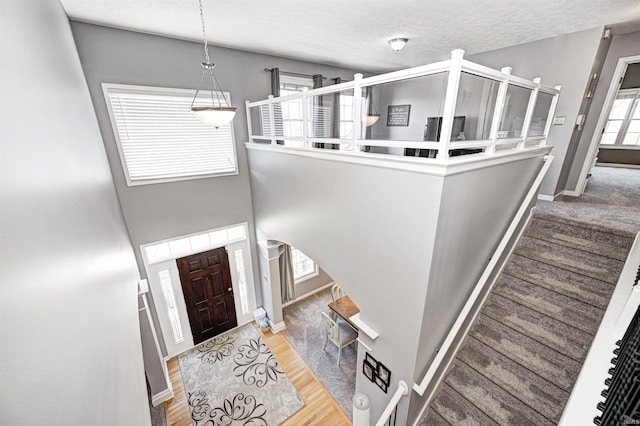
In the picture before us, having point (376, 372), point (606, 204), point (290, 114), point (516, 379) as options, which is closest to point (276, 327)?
point (376, 372)

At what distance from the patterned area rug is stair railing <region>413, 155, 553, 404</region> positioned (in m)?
2.54

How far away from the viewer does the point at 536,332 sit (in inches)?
107

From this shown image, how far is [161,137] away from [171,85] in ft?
2.70

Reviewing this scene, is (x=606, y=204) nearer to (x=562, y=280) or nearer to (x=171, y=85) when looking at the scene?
(x=562, y=280)

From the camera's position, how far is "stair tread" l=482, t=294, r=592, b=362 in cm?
252

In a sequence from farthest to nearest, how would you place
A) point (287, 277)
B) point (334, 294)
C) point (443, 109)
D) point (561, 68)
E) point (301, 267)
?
point (301, 267)
point (287, 277)
point (334, 294)
point (561, 68)
point (443, 109)

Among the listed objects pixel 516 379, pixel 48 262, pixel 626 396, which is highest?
pixel 48 262

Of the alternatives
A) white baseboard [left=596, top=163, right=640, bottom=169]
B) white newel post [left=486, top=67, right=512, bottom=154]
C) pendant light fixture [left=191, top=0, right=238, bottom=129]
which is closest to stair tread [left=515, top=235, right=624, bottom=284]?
white newel post [left=486, top=67, right=512, bottom=154]

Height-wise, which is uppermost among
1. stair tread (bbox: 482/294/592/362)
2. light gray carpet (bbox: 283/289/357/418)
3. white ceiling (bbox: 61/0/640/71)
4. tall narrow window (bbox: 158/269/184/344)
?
white ceiling (bbox: 61/0/640/71)

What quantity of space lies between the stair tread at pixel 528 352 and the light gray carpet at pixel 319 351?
2593 mm

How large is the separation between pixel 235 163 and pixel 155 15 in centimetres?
232

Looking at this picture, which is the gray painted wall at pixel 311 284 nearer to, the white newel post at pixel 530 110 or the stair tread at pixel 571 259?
the stair tread at pixel 571 259

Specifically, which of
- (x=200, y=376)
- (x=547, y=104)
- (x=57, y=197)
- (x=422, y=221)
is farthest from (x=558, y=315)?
(x=200, y=376)

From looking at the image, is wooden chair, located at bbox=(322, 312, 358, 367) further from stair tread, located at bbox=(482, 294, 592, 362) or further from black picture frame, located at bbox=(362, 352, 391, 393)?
stair tread, located at bbox=(482, 294, 592, 362)
